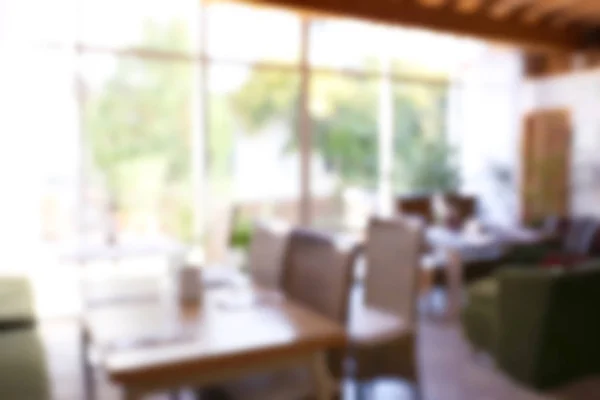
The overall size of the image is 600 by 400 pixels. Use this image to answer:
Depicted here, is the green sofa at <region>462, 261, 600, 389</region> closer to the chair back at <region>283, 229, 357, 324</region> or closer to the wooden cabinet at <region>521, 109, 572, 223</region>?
the chair back at <region>283, 229, 357, 324</region>

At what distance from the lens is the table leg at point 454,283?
5.05 metres

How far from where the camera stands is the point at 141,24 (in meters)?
5.31

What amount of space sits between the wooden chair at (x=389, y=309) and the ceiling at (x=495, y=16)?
207cm

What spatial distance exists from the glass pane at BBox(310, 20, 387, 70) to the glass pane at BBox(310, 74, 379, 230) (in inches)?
6.8

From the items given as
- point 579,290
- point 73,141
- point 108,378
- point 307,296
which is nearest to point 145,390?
point 108,378

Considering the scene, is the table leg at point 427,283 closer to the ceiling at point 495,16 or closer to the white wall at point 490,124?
the ceiling at point 495,16

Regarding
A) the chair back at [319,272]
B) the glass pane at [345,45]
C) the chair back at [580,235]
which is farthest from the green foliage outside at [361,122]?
the chair back at [319,272]

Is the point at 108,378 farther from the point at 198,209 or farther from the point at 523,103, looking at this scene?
the point at 523,103

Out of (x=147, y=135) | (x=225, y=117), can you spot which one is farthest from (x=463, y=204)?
(x=147, y=135)

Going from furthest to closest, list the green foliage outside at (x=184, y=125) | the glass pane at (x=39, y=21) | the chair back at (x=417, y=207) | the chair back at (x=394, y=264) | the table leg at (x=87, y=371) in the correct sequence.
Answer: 1. the chair back at (x=417, y=207)
2. the green foliage outside at (x=184, y=125)
3. the glass pane at (x=39, y=21)
4. the chair back at (x=394, y=264)
5. the table leg at (x=87, y=371)

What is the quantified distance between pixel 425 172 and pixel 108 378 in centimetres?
581

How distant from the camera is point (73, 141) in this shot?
5.16 metres

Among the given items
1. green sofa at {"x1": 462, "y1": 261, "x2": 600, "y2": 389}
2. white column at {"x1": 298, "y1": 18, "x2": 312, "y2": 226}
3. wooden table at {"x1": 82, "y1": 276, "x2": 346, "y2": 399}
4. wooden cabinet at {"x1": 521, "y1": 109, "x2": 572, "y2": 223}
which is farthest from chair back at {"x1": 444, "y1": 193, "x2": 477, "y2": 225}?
wooden table at {"x1": 82, "y1": 276, "x2": 346, "y2": 399}

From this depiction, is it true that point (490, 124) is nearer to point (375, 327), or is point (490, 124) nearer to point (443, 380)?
point (443, 380)
